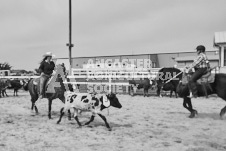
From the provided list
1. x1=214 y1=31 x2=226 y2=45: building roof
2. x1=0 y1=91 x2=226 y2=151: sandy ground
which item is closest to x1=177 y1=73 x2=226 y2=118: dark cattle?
x1=0 y1=91 x2=226 y2=151: sandy ground

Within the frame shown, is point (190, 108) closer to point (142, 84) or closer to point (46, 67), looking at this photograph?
point (46, 67)

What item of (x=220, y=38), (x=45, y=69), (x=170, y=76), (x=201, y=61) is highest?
(x=220, y=38)

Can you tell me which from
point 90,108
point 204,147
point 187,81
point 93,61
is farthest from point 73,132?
point 93,61

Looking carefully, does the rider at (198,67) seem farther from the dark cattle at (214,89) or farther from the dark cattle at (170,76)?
the dark cattle at (170,76)

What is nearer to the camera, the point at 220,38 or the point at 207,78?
the point at 207,78

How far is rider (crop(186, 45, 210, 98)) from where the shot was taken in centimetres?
780

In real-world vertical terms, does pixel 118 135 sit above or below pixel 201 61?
below

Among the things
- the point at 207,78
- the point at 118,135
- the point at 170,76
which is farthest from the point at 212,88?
the point at 118,135

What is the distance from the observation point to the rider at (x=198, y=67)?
7.80 m

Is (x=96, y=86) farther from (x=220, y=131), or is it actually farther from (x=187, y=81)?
(x=220, y=131)

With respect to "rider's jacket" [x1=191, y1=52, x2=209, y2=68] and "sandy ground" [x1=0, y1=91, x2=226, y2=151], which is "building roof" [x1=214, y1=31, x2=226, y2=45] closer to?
"rider's jacket" [x1=191, y1=52, x2=209, y2=68]

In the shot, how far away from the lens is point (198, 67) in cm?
794

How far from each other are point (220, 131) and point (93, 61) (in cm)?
2149

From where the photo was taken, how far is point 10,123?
6.93m
